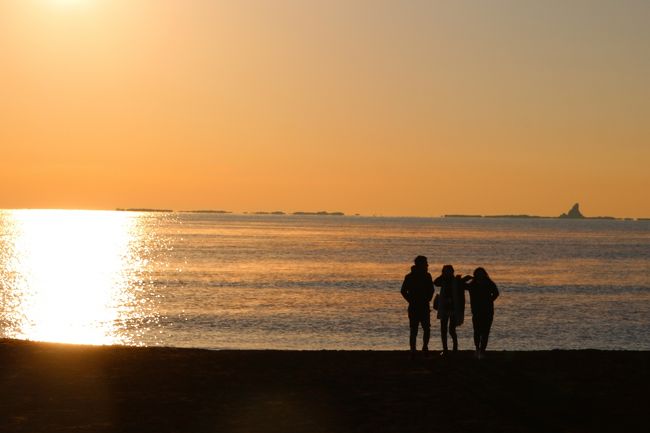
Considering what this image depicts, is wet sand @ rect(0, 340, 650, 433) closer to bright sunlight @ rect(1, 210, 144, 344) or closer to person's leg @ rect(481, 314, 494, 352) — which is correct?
person's leg @ rect(481, 314, 494, 352)

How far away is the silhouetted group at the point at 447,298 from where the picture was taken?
18000mm

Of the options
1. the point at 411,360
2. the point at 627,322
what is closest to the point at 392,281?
the point at 627,322

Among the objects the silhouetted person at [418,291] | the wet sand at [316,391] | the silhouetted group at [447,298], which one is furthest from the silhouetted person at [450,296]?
the wet sand at [316,391]

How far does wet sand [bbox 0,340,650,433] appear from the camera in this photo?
12961mm

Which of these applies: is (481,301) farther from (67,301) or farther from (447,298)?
(67,301)

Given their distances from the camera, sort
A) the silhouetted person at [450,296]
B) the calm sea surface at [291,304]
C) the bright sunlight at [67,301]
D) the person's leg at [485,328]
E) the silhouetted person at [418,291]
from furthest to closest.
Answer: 1. the bright sunlight at [67,301]
2. the calm sea surface at [291,304]
3. the person's leg at [485,328]
4. the silhouetted person at [450,296]
5. the silhouetted person at [418,291]

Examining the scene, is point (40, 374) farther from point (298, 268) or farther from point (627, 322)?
point (298, 268)

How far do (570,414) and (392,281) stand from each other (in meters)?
56.6

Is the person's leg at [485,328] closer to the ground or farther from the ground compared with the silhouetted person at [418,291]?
closer to the ground

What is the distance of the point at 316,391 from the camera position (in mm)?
15461

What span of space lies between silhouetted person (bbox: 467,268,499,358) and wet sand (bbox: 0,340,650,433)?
24.2 inches

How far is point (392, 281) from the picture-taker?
7012cm

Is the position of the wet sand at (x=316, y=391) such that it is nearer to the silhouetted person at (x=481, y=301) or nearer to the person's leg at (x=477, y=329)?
the person's leg at (x=477, y=329)

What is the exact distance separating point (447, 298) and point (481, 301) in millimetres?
709
